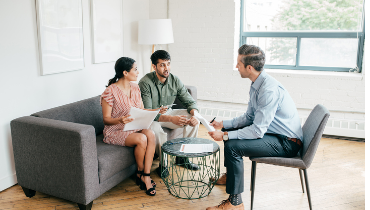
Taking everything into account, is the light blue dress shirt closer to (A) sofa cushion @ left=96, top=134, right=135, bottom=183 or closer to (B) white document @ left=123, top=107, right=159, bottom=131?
(B) white document @ left=123, top=107, right=159, bottom=131

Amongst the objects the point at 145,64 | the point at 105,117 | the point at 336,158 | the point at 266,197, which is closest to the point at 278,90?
the point at 266,197

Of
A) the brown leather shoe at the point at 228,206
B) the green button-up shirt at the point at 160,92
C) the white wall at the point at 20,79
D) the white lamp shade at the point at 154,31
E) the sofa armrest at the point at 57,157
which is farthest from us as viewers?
the white lamp shade at the point at 154,31

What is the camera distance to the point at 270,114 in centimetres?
231

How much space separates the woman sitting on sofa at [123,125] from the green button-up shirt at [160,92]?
0.26m

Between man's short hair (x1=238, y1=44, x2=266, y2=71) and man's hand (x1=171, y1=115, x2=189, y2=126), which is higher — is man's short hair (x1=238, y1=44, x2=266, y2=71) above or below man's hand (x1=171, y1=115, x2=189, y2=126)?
above

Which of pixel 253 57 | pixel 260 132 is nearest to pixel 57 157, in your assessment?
pixel 260 132

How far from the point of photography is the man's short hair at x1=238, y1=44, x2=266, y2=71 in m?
2.37

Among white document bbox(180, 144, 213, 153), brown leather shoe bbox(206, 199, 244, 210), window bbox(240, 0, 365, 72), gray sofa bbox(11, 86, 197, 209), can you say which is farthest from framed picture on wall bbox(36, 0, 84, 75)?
Result: window bbox(240, 0, 365, 72)

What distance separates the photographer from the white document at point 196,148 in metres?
2.42

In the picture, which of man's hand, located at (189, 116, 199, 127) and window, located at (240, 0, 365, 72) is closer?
man's hand, located at (189, 116, 199, 127)

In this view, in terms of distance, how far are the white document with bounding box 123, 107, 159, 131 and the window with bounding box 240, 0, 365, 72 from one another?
260 centimetres

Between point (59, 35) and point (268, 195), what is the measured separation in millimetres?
2413

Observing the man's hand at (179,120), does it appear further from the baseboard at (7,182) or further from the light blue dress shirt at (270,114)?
the baseboard at (7,182)

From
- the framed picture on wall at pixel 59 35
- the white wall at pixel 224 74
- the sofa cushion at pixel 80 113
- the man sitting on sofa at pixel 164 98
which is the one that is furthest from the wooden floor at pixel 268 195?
the framed picture on wall at pixel 59 35
